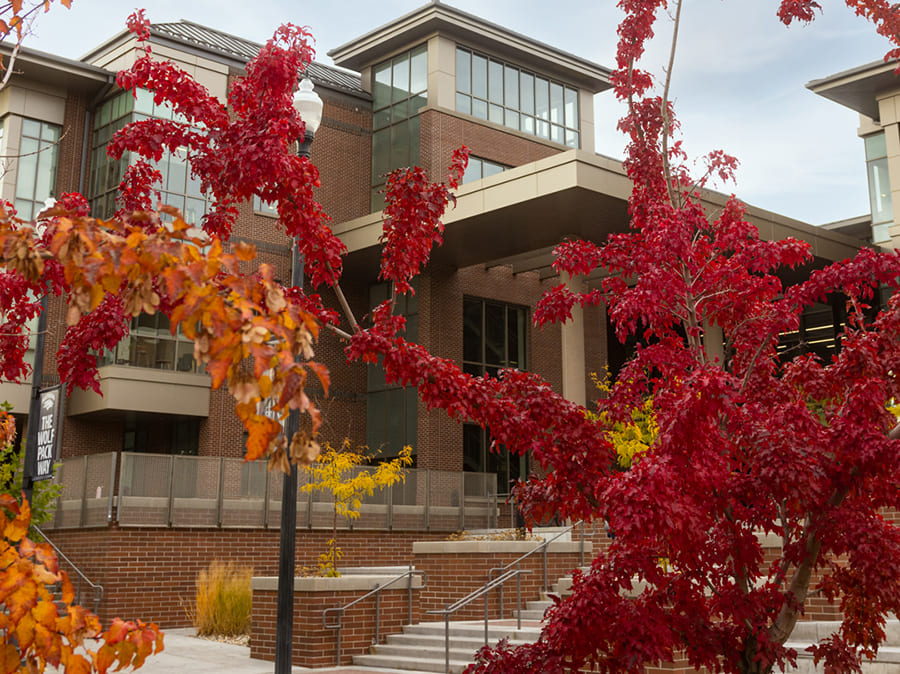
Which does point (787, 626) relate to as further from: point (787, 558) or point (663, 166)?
point (663, 166)

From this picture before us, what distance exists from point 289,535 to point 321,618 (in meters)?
6.29

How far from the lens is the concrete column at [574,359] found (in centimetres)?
3109

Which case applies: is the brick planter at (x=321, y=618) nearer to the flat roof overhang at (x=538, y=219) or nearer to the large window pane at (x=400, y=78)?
the flat roof overhang at (x=538, y=219)

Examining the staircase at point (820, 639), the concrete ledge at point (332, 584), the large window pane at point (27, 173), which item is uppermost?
the large window pane at point (27, 173)

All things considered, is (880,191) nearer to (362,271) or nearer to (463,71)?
(463,71)

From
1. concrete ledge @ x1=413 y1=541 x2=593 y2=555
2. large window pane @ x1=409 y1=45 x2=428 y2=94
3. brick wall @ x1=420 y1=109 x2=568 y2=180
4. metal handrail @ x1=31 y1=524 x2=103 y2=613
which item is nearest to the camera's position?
concrete ledge @ x1=413 y1=541 x2=593 y2=555

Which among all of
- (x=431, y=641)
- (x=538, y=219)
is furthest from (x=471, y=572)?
(x=538, y=219)

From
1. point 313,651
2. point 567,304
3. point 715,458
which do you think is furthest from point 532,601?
point 715,458

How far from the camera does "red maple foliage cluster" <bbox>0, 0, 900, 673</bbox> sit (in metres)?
5.28

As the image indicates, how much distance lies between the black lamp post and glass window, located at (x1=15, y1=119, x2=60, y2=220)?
2236cm

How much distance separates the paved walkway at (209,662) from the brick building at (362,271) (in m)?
4.57

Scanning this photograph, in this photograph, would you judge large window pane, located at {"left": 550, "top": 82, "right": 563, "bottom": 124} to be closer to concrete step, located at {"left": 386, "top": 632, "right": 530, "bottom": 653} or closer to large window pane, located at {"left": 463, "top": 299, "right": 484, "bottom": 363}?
large window pane, located at {"left": 463, "top": 299, "right": 484, "bottom": 363}

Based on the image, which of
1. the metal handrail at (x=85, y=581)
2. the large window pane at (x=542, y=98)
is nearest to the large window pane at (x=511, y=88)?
the large window pane at (x=542, y=98)

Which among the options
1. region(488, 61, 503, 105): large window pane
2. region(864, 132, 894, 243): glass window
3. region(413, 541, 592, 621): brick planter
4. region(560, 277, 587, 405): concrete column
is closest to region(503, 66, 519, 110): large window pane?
region(488, 61, 503, 105): large window pane
